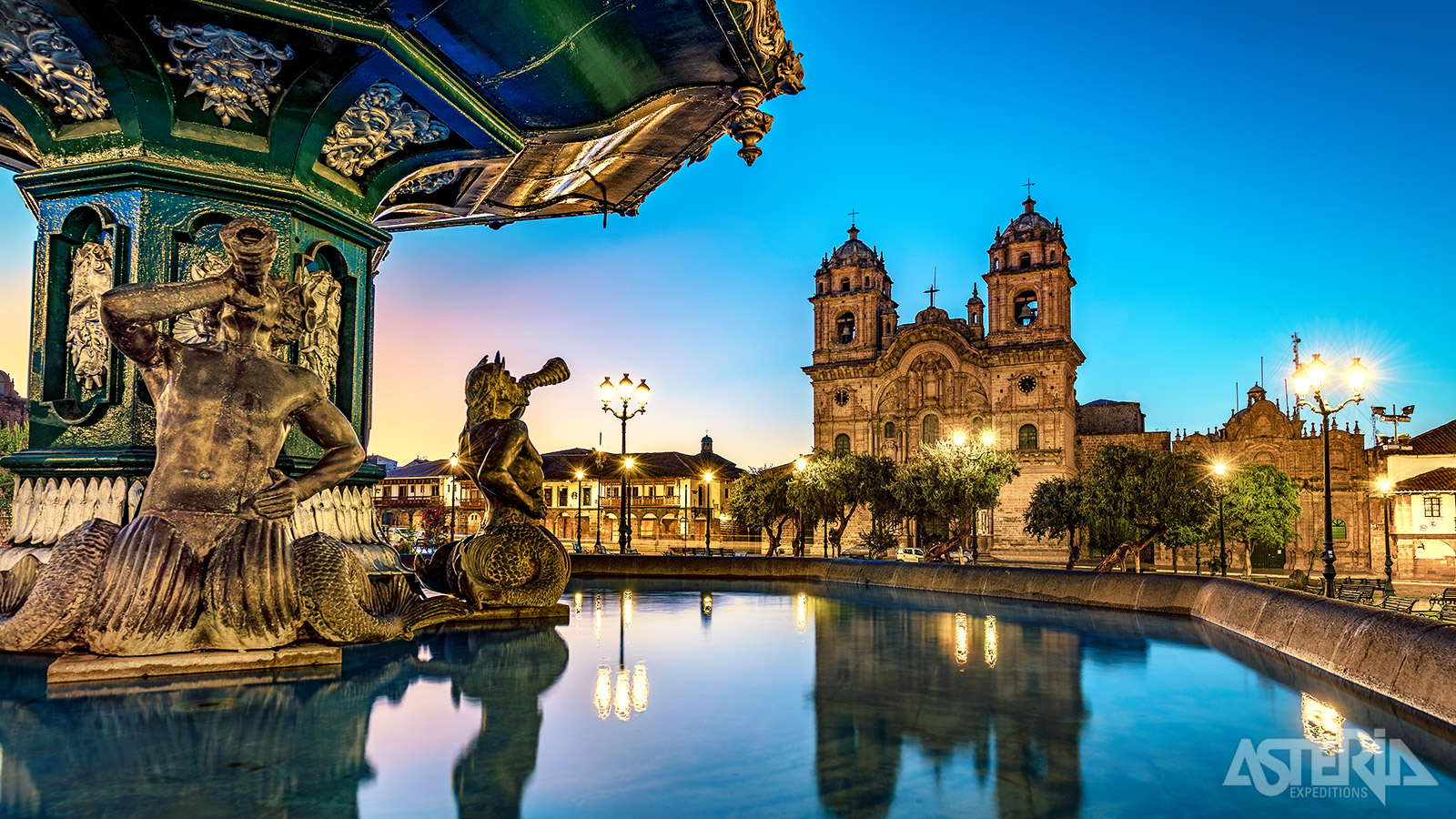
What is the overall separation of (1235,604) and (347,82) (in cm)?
974

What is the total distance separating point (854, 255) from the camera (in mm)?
65688

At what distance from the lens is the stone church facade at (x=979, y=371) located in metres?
56.5

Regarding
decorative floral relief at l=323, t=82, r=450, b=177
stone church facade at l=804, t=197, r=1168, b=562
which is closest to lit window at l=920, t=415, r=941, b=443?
stone church facade at l=804, t=197, r=1168, b=562

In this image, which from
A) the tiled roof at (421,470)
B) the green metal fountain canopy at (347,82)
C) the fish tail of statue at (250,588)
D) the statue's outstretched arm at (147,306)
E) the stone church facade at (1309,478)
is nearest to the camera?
the statue's outstretched arm at (147,306)

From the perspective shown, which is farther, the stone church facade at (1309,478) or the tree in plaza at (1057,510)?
the stone church facade at (1309,478)

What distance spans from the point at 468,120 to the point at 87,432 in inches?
164

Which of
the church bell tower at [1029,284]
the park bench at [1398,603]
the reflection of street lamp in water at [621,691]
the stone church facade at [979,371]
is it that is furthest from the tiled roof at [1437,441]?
the reflection of street lamp in water at [621,691]

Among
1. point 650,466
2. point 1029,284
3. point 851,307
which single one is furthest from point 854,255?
point 650,466

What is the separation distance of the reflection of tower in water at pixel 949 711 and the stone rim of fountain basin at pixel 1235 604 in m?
1.71

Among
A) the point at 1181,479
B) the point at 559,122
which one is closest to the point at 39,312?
the point at 559,122

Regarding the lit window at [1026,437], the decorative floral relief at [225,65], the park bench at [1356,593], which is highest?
the decorative floral relief at [225,65]

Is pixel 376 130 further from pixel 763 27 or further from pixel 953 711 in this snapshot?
pixel 953 711

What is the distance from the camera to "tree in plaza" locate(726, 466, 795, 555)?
4478cm

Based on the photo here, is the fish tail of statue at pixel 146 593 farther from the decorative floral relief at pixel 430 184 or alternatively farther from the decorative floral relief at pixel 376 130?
the decorative floral relief at pixel 430 184
